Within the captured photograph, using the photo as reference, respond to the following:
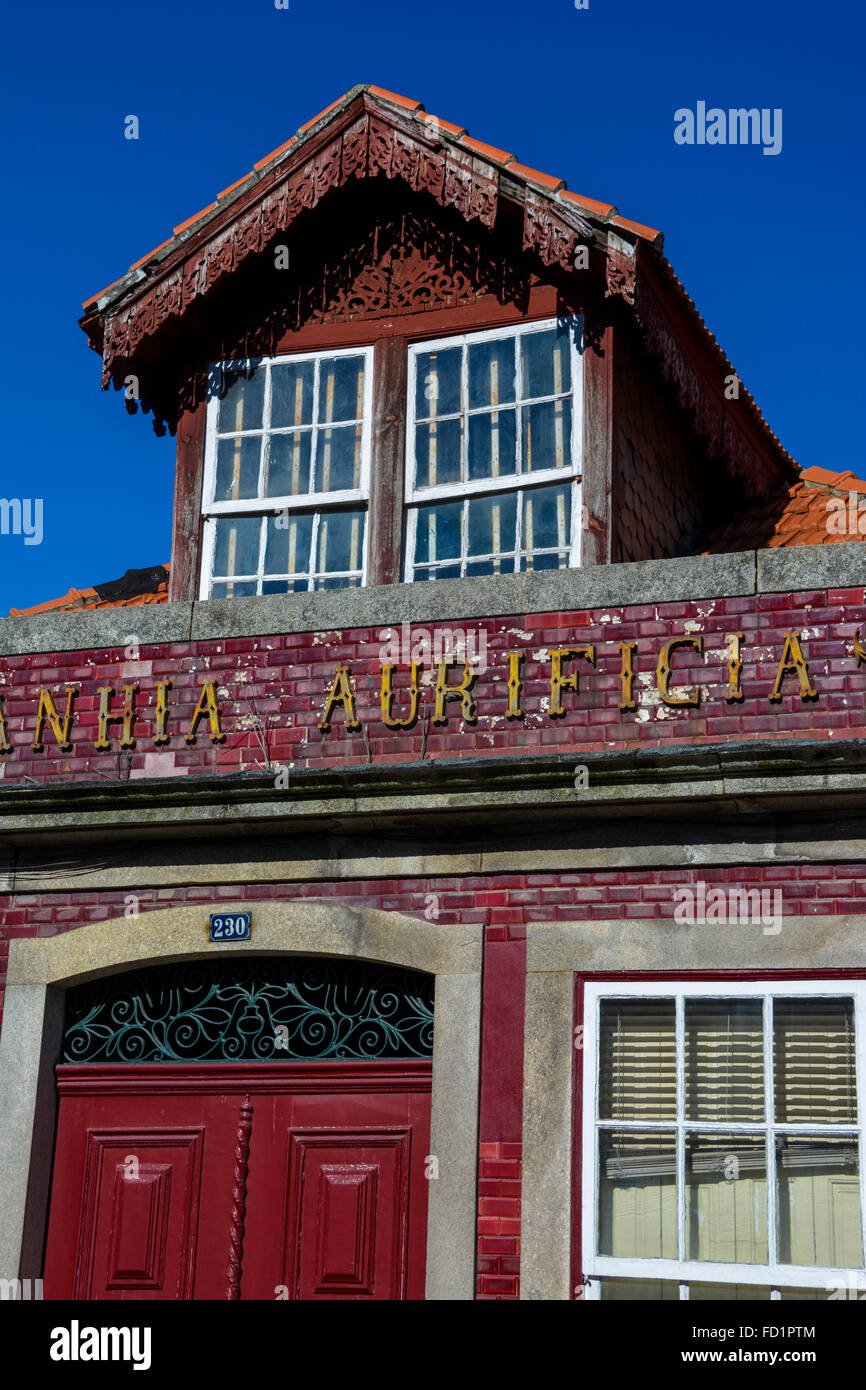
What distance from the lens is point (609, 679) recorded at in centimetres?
716

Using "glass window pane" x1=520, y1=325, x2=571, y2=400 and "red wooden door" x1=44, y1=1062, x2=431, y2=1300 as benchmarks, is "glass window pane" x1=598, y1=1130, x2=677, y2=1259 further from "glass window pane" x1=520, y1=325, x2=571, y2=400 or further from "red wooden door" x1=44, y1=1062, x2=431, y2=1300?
"glass window pane" x1=520, y1=325, x2=571, y2=400

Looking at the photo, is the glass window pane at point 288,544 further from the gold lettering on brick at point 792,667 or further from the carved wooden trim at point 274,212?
the gold lettering on brick at point 792,667

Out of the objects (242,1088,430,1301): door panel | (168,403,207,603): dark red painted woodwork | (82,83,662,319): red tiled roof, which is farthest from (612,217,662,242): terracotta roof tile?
(242,1088,430,1301): door panel

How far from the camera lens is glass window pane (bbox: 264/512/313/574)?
334 inches

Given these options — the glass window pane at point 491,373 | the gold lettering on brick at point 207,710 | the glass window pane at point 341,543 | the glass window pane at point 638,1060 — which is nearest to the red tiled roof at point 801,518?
the glass window pane at point 491,373

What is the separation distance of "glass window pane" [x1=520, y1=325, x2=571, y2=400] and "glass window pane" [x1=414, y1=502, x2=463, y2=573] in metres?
0.72

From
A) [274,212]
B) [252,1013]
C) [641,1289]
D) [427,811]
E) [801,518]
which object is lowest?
[641,1289]

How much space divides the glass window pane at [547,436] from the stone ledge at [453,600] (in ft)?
3.34

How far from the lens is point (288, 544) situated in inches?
336

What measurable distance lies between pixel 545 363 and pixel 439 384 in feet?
1.91

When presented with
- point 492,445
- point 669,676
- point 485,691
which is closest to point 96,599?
point 492,445

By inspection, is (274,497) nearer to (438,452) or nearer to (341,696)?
(438,452)

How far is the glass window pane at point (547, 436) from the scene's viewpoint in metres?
8.22
